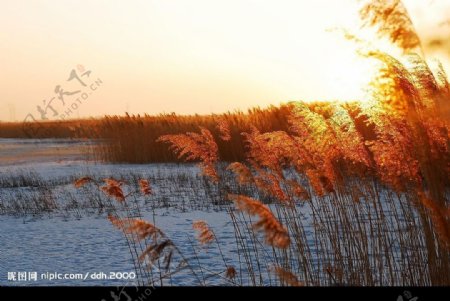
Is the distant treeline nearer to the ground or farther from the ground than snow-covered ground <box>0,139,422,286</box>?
farther from the ground

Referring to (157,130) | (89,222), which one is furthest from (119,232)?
(157,130)

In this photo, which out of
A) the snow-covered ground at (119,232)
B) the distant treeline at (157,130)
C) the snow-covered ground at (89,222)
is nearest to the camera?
the snow-covered ground at (119,232)

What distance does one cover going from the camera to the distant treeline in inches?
448

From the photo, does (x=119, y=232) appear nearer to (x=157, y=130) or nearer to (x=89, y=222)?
(x=89, y=222)

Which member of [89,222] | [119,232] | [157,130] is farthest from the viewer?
[157,130]

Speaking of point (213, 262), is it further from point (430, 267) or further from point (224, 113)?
point (224, 113)

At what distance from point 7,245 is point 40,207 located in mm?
2123

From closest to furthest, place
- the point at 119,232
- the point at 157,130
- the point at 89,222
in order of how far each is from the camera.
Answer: the point at 119,232 < the point at 89,222 < the point at 157,130

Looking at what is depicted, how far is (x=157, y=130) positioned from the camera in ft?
42.3

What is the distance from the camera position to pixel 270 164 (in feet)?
12.7

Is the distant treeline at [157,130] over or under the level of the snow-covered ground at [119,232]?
over

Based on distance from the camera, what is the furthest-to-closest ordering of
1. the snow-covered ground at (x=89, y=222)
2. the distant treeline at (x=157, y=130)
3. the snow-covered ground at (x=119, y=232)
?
1. the distant treeline at (x=157, y=130)
2. the snow-covered ground at (x=89, y=222)
3. the snow-covered ground at (x=119, y=232)

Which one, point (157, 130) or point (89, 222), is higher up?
point (157, 130)

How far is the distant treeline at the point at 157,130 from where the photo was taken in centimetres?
1139
